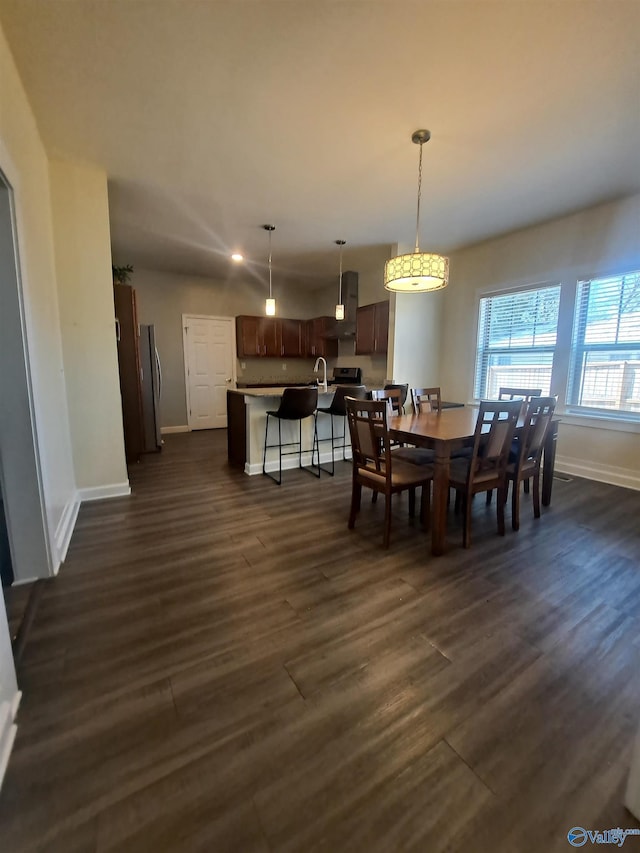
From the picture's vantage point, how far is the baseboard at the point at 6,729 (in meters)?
1.07

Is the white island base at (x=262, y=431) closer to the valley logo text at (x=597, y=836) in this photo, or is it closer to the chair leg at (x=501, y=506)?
the chair leg at (x=501, y=506)

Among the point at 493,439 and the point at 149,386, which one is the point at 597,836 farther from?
the point at 149,386

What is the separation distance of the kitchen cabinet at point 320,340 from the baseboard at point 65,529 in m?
4.94

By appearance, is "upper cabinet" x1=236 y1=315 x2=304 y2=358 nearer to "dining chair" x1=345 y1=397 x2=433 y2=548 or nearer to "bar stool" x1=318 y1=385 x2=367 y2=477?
"bar stool" x1=318 y1=385 x2=367 y2=477

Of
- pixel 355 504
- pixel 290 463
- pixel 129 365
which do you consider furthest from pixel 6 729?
pixel 129 365

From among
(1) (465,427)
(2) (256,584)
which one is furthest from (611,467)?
(2) (256,584)

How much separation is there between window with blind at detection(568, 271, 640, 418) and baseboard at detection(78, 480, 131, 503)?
190 inches

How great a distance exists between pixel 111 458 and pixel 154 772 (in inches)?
107

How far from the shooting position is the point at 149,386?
4.66m

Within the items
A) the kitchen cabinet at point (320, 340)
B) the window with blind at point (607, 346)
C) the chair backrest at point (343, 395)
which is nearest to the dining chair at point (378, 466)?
the chair backrest at point (343, 395)

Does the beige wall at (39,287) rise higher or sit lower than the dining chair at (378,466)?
higher

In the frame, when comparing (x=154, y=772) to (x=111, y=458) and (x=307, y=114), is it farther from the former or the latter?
(x=307, y=114)

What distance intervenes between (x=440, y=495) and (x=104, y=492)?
293 centimetres

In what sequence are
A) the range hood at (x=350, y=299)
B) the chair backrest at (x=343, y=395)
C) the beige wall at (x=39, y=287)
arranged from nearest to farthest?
the beige wall at (x=39, y=287) < the chair backrest at (x=343, y=395) < the range hood at (x=350, y=299)
